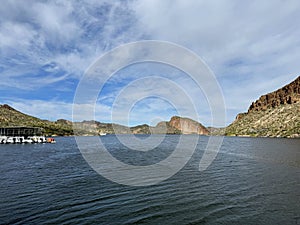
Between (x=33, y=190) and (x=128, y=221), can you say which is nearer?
(x=128, y=221)

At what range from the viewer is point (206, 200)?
2144 centimetres

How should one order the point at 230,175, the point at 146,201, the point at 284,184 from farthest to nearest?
the point at 230,175
the point at 284,184
the point at 146,201

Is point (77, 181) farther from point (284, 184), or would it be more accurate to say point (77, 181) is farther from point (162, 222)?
point (284, 184)

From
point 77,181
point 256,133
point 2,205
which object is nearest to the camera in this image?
point 2,205

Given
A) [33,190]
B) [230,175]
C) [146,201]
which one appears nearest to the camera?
[146,201]

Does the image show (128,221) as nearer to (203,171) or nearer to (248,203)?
(248,203)

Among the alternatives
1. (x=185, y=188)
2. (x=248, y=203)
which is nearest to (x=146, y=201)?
(x=185, y=188)

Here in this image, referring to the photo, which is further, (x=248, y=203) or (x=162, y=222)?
(x=248, y=203)

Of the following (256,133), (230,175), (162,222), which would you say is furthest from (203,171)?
(256,133)

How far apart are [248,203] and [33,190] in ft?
73.3

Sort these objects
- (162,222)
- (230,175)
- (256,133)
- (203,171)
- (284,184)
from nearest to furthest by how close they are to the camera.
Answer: (162,222), (284,184), (230,175), (203,171), (256,133)

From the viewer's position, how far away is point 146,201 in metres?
21.3

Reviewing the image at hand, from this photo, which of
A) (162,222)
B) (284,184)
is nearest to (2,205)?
(162,222)

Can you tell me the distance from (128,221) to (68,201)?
7461mm
